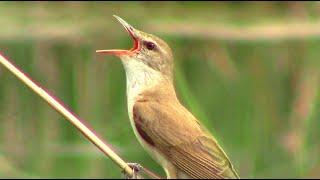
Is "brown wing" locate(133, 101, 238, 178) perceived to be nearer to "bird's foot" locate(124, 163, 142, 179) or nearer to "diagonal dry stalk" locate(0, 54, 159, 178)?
"bird's foot" locate(124, 163, 142, 179)

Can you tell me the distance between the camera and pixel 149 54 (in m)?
3.13

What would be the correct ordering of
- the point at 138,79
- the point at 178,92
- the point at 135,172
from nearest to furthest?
the point at 135,172 < the point at 138,79 < the point at 178,92

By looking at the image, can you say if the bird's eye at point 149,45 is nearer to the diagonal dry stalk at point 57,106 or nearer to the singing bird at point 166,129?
the singing bird at point 166,129

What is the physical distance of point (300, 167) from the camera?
13.2 feet

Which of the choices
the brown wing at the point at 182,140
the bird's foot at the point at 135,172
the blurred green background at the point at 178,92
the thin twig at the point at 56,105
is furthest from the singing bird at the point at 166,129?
the blurred green background at the point at 178,92

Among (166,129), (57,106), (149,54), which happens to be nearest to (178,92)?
(149,54)

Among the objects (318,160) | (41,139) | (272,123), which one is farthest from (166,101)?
(272,123)

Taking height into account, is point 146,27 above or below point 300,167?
above

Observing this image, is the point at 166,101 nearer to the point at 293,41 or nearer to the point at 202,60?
the point at 202,60

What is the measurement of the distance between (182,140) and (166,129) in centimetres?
5

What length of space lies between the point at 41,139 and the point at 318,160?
4.38 feet

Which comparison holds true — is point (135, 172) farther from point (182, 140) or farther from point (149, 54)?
point (149, 54)

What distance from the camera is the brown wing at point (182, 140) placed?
2.85 meters

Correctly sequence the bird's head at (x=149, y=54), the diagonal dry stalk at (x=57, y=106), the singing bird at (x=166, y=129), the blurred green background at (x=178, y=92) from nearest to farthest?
the diagonal dry stalk at (x=57, y=106) < the singing bird at (x=166, y=129) < the bird's head at (x=149, y=54) < the blurred green background at (x=178, y=92)
